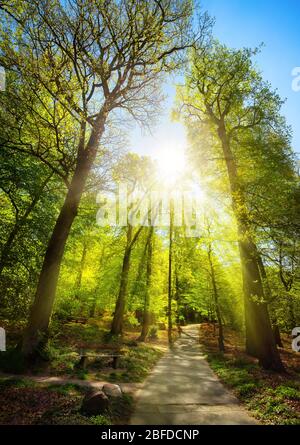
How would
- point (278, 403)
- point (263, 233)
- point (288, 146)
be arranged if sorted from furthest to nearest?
1. point (288, 146)
2. point (263, 233)
3. point (278, 403)

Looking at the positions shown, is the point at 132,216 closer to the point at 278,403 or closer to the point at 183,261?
the point at 183,261

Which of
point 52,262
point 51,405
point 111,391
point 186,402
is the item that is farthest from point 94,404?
point 52,262

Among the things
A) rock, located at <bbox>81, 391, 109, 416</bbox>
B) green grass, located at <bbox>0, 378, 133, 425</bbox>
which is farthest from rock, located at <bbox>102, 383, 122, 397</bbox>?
rock, located at <bbox>81, 391, 109, 416</bbox>

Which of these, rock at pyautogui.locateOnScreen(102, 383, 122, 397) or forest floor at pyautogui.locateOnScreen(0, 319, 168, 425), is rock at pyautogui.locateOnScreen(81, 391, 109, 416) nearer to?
forest floor at pyautogui.locateOnScreen(0, 319, 168, 425)

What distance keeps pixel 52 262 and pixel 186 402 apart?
5.92 m

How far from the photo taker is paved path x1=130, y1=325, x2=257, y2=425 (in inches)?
250

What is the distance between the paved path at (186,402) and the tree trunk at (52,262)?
3736 mm

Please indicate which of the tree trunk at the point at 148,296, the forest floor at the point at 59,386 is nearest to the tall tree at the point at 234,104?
the forest floor at the point at 59,386

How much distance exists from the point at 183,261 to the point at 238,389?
57.7ft

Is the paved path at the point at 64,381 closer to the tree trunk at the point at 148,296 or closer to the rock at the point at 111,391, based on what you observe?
the rock at the point at 111,391

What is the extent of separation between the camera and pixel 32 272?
10102 millimetres

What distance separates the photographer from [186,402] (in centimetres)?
790

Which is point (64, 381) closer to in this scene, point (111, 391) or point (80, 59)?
point (111, 391)
